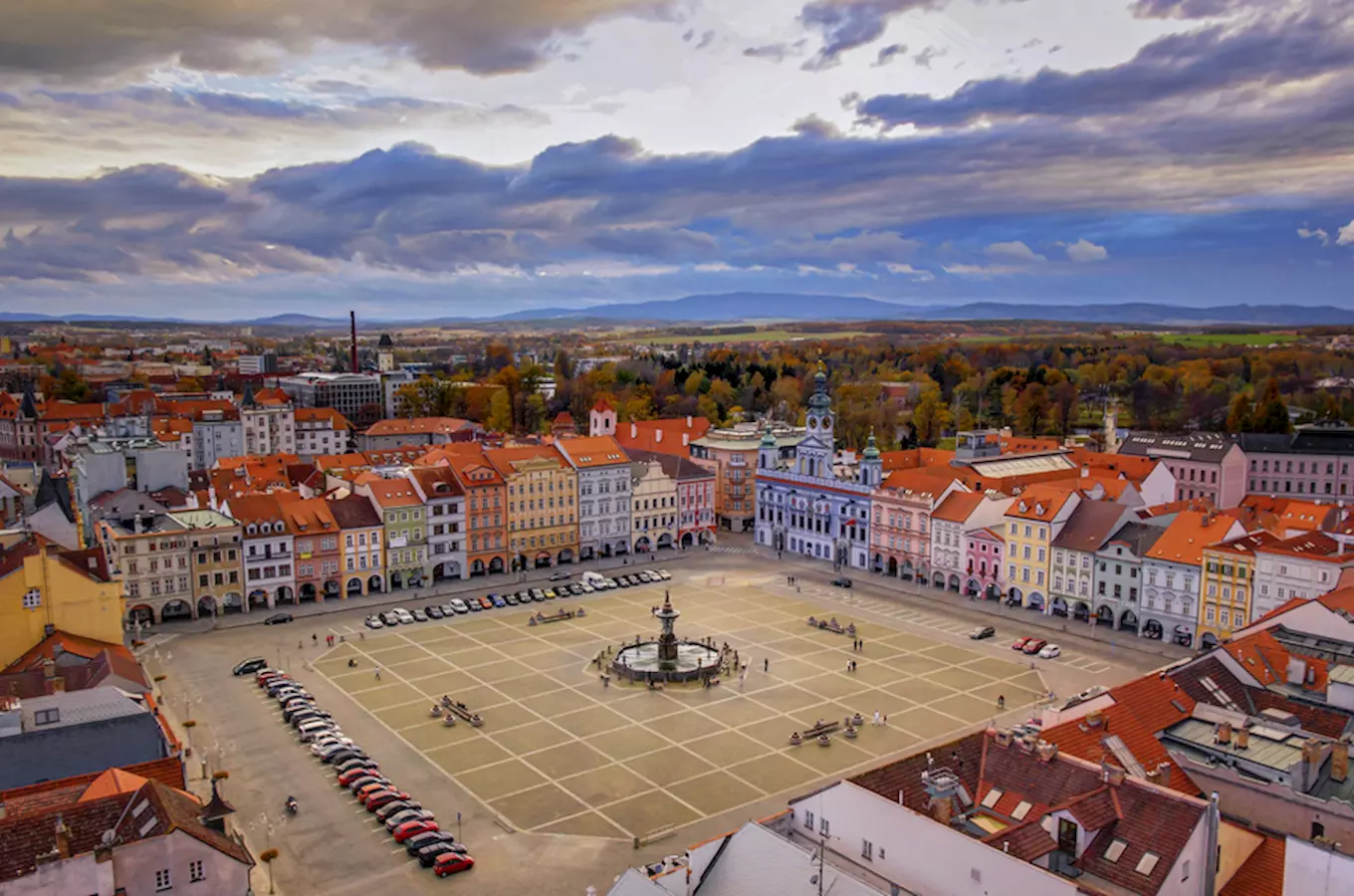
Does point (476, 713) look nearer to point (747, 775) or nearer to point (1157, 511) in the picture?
point (747, 775)

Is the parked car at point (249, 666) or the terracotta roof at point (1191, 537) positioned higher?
the terracotta roof at point (1191, 537)

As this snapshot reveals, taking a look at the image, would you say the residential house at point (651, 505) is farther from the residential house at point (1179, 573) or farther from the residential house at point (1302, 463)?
the residential house at point (1302, 463)

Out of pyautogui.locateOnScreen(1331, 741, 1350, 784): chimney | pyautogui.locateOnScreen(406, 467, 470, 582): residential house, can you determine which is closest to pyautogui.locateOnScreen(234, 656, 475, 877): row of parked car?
pyautogui.locateOnScreen(406, 467, 470, 582): residential house

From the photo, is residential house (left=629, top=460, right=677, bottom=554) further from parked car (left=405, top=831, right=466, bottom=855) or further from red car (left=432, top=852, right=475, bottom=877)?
red car (left=432, top=852, right=475, bottom=877)

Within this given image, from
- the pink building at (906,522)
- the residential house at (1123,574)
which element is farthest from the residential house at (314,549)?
the residential house at (1123,574)

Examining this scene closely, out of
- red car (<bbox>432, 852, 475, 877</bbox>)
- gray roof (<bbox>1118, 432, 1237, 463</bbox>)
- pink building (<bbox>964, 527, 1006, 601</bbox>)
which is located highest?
gray roof (<bbox>1118, 432, 1237, 463</bbox>)

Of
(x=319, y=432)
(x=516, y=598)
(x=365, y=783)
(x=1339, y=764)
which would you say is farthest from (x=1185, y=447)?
(x=319, y=432)
